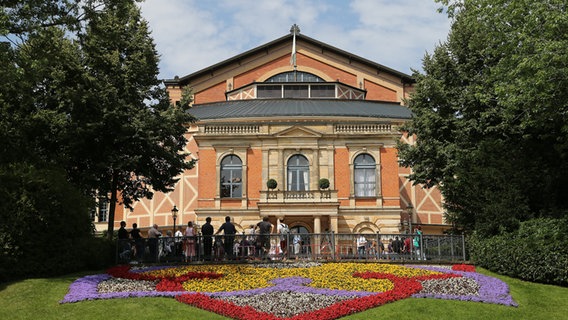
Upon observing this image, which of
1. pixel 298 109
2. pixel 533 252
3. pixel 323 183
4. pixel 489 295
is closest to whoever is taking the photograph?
pixel 489 295

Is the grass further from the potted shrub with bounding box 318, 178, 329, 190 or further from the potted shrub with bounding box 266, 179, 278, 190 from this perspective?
the potted shrub with bounding box 266, 179, 278, 190

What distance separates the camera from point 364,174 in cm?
4162

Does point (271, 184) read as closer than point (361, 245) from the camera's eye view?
No

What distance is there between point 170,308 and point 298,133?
27521mm

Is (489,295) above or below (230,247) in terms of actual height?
below

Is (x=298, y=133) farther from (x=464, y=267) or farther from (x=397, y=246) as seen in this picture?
(x=464, y=267)

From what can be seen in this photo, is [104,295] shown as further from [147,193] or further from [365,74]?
[365,74]

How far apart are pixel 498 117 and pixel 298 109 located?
23105 millimetres

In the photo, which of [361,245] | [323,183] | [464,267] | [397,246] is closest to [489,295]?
[464,267]

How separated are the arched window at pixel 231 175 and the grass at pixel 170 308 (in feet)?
81.6

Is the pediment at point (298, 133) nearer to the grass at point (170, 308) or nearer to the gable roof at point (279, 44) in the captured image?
the gable roof at point (279, 44)

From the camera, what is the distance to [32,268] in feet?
58.8

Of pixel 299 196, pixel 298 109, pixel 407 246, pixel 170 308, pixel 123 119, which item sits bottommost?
pixel 170 308

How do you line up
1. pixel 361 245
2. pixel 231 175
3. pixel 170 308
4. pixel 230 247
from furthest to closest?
pixel 231 175 → pixel 361 245 → pixel 230 247 → pixel 170 308
